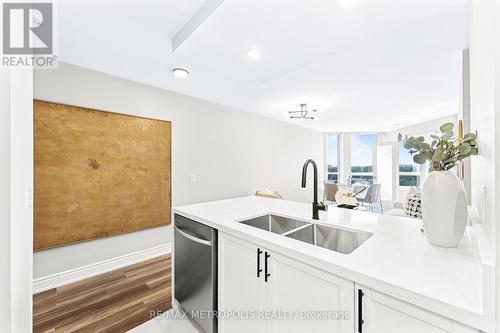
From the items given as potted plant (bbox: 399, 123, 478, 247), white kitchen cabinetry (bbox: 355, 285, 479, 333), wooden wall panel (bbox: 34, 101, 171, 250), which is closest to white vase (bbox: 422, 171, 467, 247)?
potted plant (bbox: 399, 123, 478, 247)

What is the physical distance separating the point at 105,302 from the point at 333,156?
24.5 feet

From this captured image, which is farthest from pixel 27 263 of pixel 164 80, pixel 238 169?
pixel 238 169

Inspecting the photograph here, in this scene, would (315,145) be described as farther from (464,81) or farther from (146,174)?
(146,174)

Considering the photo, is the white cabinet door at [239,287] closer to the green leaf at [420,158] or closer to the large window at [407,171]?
the green leaf at [420,158]

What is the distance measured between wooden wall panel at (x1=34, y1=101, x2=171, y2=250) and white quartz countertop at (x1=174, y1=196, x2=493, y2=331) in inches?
74.9

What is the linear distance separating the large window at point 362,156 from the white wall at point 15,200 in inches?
319

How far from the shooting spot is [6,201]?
701mm

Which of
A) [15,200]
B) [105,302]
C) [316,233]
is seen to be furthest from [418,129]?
[15,200]

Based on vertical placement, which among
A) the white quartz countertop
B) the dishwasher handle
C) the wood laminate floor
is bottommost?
the wood laminate floor

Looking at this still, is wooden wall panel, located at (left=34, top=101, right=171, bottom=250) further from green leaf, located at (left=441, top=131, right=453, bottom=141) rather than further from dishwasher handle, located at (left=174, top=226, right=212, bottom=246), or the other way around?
green leaf, located at (left=441, top=131, right=453, bottom=141)

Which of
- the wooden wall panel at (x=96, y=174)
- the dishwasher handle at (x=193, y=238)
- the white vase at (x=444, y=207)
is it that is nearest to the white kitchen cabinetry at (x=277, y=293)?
the dishwasher handle at (x=193, y=238)

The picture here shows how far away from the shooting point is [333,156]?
7816 mm

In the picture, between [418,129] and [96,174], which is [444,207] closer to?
[96,174]

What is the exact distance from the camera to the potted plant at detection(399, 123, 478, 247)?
0.88 m
